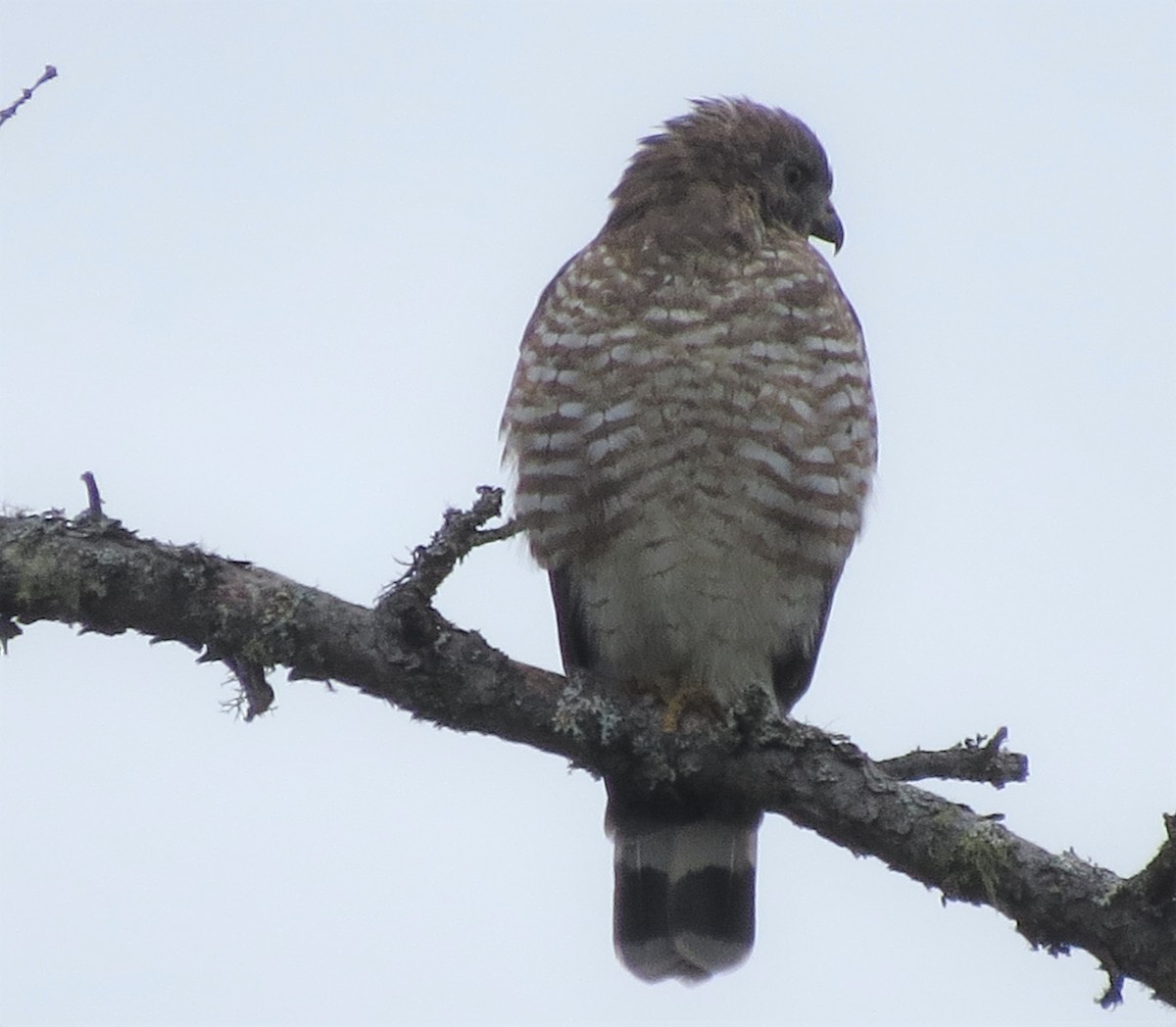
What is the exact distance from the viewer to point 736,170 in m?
5.56

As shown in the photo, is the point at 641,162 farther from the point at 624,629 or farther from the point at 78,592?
the point at 78,592

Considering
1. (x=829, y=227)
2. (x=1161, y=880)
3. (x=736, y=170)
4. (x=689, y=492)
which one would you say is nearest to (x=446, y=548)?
(x=689, y=492)

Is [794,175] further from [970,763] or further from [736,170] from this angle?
[970,763]

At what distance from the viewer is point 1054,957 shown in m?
3.82

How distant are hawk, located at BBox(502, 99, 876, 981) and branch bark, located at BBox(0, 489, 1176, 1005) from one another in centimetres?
53

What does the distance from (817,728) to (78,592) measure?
1713 millimetres

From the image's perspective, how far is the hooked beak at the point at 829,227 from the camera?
5.82 m

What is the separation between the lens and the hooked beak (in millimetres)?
5816

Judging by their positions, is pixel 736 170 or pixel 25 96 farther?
pixel 736 170

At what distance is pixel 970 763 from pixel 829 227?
2504 millimetres

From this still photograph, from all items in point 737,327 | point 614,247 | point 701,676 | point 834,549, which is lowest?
point 701,676

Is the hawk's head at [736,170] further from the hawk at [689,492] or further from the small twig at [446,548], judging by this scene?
the small twig at [446,548]

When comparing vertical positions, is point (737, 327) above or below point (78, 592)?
above

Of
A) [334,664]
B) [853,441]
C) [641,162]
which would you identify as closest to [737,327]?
[853,441]
